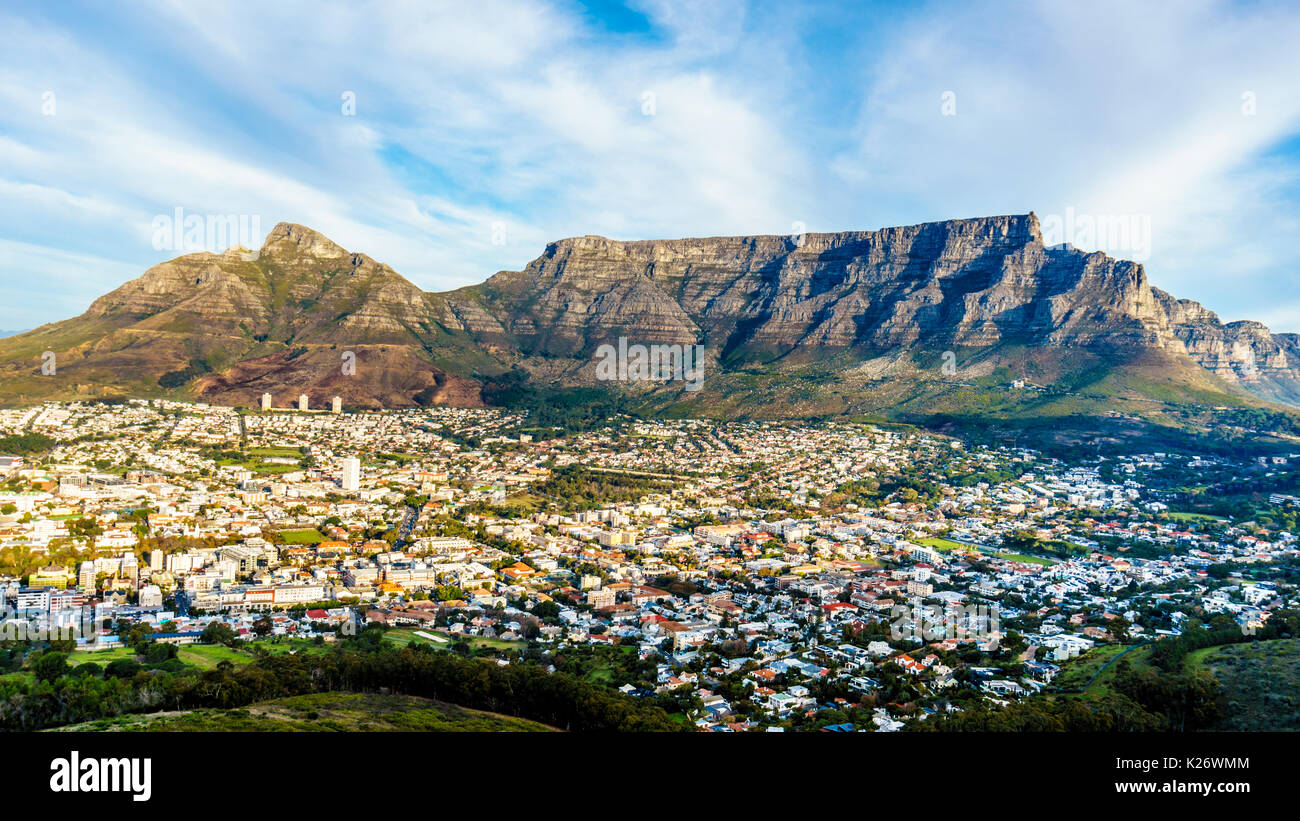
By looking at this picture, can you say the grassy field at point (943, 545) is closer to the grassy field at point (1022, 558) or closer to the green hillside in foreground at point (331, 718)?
the grassy field at point (1022, 558)

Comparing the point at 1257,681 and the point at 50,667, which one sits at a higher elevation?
the point at 50,667

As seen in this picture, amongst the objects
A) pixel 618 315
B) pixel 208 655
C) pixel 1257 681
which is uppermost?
pixel 618 315

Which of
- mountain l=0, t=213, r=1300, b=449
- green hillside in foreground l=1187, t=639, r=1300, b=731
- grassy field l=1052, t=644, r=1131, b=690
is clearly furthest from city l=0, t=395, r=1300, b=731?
mountain l=0, t=213, r=1300, b=449

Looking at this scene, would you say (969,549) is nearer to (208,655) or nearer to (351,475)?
(208,655)

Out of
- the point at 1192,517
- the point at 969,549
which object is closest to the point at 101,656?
Answer: the point at 969,549

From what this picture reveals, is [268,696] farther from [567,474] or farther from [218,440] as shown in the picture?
[218,440]
